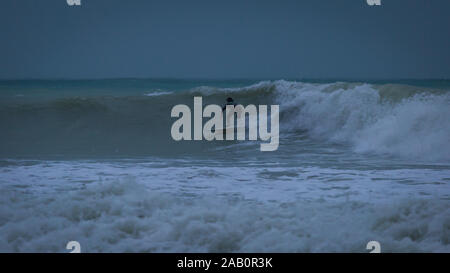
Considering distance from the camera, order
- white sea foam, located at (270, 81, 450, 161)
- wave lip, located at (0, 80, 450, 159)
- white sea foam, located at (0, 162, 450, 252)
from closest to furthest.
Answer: white sea foam, located at (0, 162, 450, 252)
white sea foam, located at (270, 81, 450, 161)
wave lip, located at (0, 80, 450, 159)

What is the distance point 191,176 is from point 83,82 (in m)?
27.2

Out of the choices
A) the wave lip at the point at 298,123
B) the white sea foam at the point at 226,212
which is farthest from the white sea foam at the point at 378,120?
the white sea foam at the point at 226,212

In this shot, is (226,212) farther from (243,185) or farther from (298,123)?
(298,123)

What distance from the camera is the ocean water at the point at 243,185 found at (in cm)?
337


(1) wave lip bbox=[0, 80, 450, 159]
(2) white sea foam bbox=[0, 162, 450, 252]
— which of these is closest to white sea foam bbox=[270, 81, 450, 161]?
(1) wave lip bbox=[0, 80, 450, 159]

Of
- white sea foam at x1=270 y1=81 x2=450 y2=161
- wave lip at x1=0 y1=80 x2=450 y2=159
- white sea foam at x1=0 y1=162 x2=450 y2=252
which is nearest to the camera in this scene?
white sea foam at x1=0 y1=162 x2=450 y2=252

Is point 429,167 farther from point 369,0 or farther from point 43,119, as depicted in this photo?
point 43,119

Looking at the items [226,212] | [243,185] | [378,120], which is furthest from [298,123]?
[226,212]

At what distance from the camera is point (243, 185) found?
5.02 m

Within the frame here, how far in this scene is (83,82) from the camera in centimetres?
3088

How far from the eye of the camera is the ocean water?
337cm

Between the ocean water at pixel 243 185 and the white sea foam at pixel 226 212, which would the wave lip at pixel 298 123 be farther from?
the white sea foam at pixel 226 212

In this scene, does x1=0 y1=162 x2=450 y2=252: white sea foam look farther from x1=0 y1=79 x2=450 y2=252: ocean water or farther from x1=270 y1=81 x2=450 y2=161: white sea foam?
x1=270 y1=81 x2=450 y2=161: white sea foam

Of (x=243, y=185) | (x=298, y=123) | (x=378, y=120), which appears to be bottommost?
(x=243, y=185)
